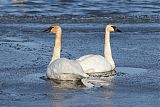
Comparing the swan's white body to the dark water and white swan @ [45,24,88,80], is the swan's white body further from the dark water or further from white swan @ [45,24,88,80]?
the dark water

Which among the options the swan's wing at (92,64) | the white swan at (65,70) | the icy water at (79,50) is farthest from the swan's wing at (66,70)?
the swan's wing at (92,64)

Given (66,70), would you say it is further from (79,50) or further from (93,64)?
(79,50)

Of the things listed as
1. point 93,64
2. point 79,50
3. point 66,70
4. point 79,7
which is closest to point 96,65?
point 93,64

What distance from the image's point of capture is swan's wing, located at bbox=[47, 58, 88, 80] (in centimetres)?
1235

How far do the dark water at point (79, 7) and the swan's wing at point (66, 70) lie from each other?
42.1 feet

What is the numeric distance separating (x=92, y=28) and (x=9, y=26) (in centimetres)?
243

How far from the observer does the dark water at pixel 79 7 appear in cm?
2592

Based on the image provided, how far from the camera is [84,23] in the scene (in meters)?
22.4

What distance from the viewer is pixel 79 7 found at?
2817cm

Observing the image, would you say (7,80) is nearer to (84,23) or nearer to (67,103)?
(67,103)

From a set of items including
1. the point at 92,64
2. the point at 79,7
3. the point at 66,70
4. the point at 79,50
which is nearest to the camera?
the point at 66,70

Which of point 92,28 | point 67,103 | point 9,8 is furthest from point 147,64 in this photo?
point 9,8

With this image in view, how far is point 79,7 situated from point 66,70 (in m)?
15.9

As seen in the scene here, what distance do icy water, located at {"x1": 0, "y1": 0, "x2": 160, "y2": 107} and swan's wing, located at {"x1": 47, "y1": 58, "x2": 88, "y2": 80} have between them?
177 mm
